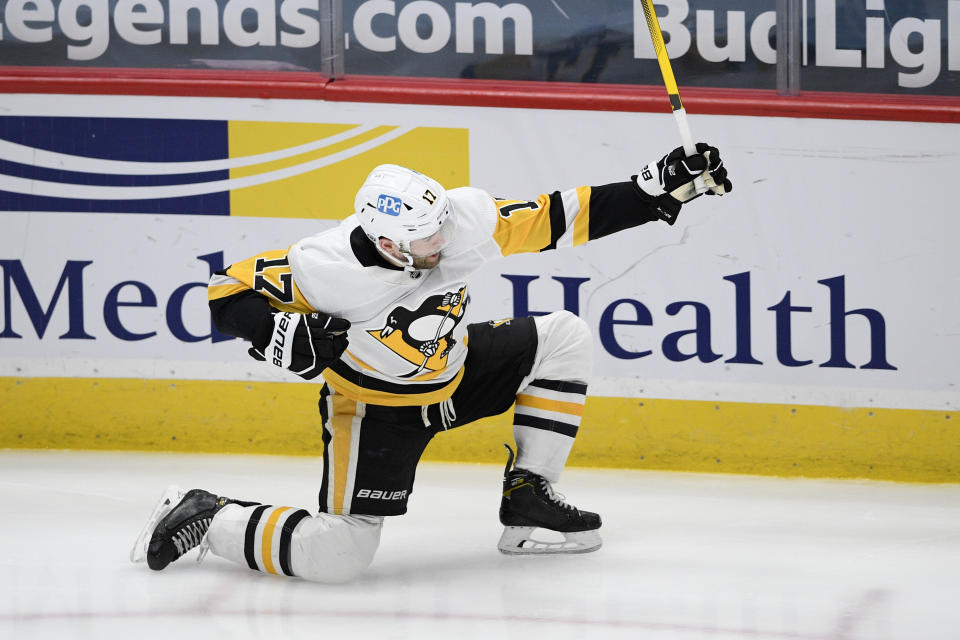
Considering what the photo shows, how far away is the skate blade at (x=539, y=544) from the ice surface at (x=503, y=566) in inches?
1.3

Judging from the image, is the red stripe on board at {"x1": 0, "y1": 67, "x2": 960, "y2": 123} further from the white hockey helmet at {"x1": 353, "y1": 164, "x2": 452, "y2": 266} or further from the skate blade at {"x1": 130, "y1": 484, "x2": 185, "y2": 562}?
the skate blade at {"x1": 130, "y1": 484, "x2": 185, "y2": 562}

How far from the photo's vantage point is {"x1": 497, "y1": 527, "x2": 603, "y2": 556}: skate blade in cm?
314

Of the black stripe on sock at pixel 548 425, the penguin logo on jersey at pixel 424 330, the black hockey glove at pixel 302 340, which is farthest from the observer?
the black stripe on sock at pixel 548 425

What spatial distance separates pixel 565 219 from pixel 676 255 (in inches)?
39.3

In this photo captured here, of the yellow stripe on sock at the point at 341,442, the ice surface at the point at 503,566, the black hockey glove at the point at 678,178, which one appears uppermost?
the black hockey glove at the point at 678,178

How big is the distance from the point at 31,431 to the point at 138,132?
1018 millimetres

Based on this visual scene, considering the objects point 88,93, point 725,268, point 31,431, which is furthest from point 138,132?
point 725,268

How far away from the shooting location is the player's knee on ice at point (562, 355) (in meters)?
3.10

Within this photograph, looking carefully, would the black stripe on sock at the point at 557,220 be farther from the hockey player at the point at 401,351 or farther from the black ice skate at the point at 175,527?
the black ice skate at the point at 175,527

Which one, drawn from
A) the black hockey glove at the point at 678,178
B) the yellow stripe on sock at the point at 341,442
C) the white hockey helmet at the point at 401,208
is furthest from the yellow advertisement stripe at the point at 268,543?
the black hockey glove at the point at 678,178

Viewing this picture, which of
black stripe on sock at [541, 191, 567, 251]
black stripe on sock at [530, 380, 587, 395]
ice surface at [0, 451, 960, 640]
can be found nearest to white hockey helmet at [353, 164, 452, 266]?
black stripe on sock at [541, 191, 567, 251]

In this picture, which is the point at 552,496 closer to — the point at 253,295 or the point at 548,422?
the point at 548,422

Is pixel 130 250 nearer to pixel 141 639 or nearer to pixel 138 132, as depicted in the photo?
pixel 138 132

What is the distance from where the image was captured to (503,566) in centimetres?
305
